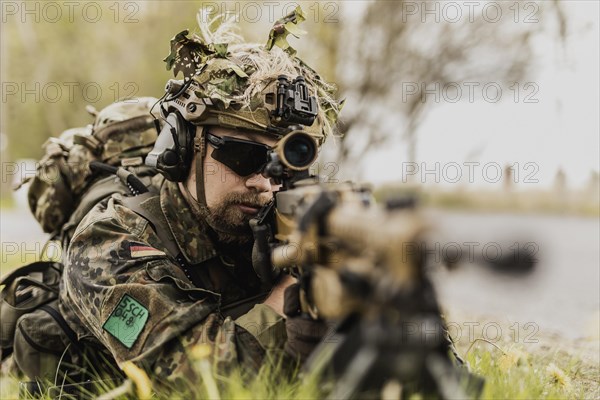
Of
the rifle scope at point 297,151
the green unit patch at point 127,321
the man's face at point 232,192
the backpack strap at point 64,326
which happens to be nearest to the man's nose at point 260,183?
the man's face at point 232,192

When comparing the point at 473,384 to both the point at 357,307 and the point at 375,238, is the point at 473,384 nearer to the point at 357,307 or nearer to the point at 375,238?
the point at 357,307

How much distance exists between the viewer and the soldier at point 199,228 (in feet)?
8.08

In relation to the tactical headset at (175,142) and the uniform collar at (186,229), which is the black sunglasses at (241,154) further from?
the uniform collar at (186,229)

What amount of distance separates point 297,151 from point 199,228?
1.09m

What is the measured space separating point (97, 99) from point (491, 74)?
14179mm

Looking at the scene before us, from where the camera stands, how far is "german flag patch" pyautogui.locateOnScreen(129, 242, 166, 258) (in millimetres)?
2754

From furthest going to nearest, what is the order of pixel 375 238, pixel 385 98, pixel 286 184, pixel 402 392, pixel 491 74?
pixel 385 98 < pixel 491 74 < pixel 286 184 < pixel 402 392 < pixel 375 238

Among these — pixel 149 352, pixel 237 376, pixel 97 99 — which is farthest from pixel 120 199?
pixel 97 99

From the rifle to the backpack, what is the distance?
6.04 ft

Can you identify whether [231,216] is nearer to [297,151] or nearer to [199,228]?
[199,228]

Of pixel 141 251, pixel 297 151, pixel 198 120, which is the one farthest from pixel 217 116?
pixel 297 151

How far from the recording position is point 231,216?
3100 mm

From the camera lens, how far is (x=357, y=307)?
1.74m

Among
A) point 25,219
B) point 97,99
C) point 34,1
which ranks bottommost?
point 25,219
